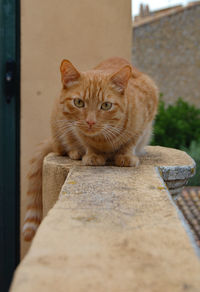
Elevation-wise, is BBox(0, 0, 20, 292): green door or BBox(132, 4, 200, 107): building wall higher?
BBox(132, 4, 200, 107): building wall

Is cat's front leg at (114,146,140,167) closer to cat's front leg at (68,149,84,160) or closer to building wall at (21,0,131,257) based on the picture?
cat's front leg at (68,149,84,160)

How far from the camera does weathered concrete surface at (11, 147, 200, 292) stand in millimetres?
818

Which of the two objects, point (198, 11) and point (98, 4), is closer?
point (98, 4)

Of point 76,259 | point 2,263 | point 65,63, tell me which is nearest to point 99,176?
point 65,63

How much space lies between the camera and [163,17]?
11.4 m

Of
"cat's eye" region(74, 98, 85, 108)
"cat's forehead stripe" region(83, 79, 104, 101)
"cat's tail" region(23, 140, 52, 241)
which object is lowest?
"cat's tail" region(23, 140, 52, 241)

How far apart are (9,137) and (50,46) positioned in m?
0.93

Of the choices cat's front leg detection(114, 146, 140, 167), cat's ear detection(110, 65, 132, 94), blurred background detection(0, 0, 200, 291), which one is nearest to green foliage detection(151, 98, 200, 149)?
blurred background detection(0, 0, 200, 291)

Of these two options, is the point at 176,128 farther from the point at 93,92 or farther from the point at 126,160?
the point at 93,92

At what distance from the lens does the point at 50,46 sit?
3598mm

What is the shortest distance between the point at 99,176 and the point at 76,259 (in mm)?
972

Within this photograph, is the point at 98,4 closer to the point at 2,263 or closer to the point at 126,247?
the point at 2,263

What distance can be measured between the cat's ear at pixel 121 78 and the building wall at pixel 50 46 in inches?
62.3

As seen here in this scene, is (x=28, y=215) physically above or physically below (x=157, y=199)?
below
